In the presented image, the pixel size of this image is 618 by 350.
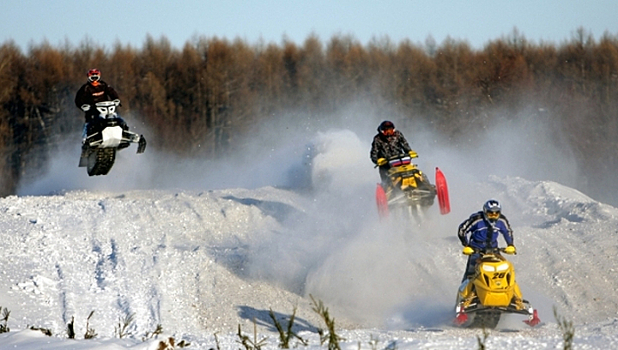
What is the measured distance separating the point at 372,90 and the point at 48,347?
51.2 metres

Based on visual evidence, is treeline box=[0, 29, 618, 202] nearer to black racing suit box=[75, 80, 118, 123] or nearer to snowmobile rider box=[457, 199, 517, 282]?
black racing suit box=[75, 80, 118, 123]

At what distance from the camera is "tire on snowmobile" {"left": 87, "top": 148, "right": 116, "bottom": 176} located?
16722 millimetres

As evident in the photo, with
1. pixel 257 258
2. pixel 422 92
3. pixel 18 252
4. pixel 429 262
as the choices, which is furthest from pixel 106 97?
pixel 422 92

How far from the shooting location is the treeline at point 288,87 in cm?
5153

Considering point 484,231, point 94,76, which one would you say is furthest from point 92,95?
point 484,231

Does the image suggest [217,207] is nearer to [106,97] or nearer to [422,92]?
[106,97]

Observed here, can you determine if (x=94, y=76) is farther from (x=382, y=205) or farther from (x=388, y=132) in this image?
(x=382, y=205)

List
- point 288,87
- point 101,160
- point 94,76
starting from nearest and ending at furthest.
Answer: point 94,76 → point 101,160 → point 288,87

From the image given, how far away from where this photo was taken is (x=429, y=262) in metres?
14.8

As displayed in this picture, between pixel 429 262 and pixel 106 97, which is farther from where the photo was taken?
pixel 106 97

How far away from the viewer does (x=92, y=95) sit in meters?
16.4

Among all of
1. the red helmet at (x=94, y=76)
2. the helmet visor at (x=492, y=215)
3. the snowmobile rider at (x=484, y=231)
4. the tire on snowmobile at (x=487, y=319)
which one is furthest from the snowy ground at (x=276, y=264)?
the red helmet at (x=94, y=76)

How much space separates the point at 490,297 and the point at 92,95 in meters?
8.81

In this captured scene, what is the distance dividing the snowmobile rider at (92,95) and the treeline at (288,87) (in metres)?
34.6
